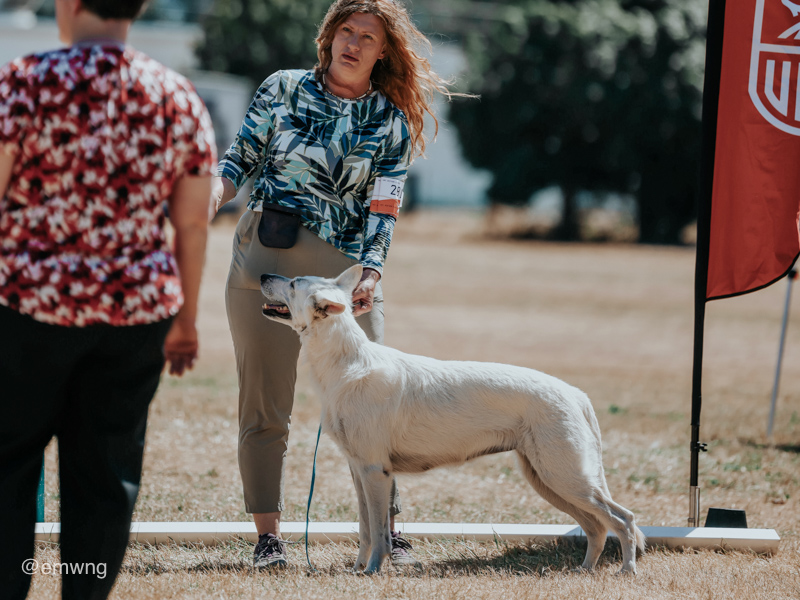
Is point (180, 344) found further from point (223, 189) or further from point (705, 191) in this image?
point (705, 191)

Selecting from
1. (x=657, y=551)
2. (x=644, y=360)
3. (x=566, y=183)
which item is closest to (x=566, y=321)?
(x=644, y=360)

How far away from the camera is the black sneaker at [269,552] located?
370 cm

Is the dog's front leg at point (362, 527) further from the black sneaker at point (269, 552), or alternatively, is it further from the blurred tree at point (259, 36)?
the blurred tree at point (259, 36)

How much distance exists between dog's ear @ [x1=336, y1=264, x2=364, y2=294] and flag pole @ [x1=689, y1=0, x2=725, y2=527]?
172cm

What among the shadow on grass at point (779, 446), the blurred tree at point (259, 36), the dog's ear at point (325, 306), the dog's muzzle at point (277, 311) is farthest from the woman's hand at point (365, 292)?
the blurred tree at point (259, 36)

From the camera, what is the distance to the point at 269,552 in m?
3.74

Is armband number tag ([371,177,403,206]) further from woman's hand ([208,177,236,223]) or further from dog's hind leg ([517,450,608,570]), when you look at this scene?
dog's hind leg ([517,450,608,570])

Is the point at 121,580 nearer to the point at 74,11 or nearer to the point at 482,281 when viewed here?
the point at 74,11

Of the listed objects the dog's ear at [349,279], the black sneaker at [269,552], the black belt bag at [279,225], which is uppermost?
the black belt bag at [279,225]

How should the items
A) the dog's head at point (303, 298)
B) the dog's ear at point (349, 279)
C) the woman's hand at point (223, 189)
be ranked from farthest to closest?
the dog's ear at point (349, 279)
the dog's head at point (303, 298)
the woman's hand at point (223, 189)

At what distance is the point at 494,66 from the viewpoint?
2764 centimetres

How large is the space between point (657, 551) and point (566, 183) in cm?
2499

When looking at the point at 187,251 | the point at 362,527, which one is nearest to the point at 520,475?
the point at 362,527

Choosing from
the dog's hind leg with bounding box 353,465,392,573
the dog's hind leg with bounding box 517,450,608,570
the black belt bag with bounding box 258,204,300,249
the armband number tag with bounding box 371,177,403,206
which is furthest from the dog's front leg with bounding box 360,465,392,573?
the armband number tag with bounding box 371,177,403,206
